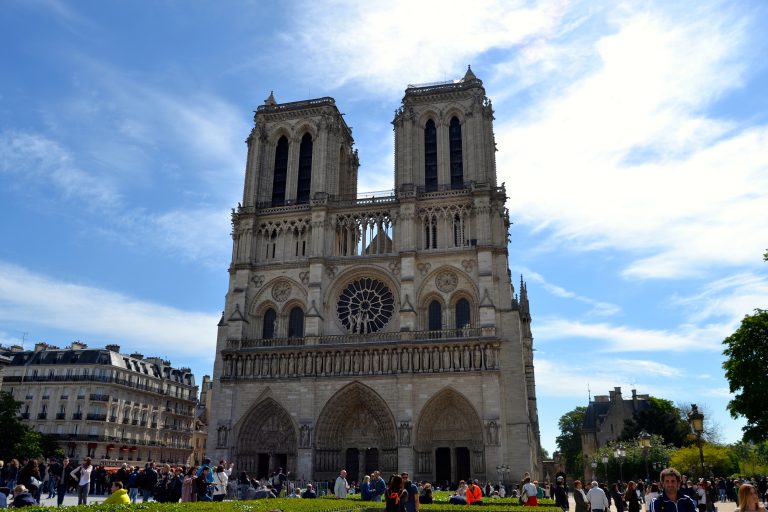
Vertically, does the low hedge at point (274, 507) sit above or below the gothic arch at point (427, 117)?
below

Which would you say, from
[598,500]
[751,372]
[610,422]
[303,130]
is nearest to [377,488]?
[598,500]

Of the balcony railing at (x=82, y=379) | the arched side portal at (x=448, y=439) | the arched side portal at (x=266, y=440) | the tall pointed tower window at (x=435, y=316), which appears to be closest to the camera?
the arched side portal at (x=448, y=439)

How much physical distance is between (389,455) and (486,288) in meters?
10.6

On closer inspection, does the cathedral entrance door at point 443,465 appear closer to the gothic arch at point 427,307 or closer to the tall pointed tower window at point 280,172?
the gothic arch at point 427,307

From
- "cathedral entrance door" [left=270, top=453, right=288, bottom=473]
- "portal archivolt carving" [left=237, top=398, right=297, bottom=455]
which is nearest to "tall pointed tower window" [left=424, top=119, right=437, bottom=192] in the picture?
"portal archivolt carving" [left=237, top=398, right=297, bottom=455]

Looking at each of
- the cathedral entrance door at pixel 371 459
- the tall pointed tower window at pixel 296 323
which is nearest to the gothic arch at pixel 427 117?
the tall pointed tower window at pixel 296 323

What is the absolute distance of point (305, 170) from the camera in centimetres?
4284

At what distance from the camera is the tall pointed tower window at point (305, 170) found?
138 feet

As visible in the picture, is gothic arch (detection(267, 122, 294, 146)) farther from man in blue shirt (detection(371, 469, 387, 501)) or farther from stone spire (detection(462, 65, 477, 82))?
man in blue shirt (detection(371, 469, 387, 501))

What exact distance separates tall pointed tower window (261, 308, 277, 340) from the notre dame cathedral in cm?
8

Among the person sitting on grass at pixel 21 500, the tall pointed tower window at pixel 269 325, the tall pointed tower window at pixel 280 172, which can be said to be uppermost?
the tall pointed tower window at pixel 280 172

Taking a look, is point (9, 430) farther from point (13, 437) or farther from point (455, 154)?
point (455, 154)

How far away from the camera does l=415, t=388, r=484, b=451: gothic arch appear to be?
111 ft

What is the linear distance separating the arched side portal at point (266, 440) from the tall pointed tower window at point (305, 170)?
44.8ft
